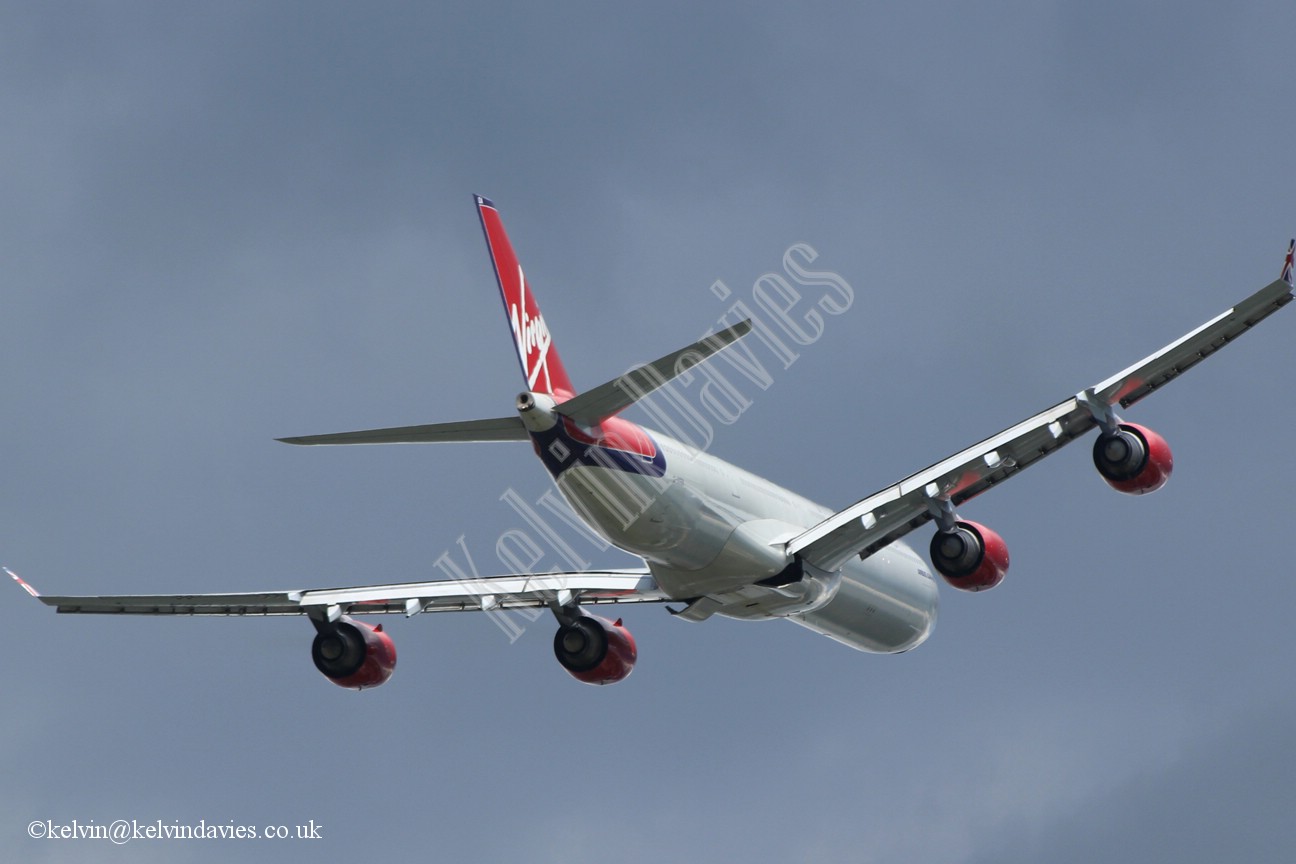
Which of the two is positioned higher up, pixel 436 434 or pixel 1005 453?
pixel 1005 453

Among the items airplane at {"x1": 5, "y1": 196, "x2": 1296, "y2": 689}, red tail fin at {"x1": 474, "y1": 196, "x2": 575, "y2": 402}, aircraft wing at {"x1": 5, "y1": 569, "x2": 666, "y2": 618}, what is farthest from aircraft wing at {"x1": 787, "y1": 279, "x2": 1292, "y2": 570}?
red tail fin at {"x1": 474, "y1": 196, "x2": 575, "y2": 402}

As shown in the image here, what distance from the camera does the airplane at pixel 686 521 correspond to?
29312 mm

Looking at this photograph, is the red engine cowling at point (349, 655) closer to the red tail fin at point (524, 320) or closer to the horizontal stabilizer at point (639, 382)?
the red tail fin at point (524, 320)

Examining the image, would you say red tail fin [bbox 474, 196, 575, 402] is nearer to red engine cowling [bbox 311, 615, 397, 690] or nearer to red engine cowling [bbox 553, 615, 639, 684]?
red engine cowling [bbox 553, 615, 639, 684]

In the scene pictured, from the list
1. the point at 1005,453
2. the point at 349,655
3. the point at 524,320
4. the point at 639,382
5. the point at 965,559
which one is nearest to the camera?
the point at 639,382

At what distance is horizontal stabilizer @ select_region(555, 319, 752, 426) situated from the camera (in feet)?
83.1

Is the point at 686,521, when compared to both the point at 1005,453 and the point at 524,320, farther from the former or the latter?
the point at 1005,453

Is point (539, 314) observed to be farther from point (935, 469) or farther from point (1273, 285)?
point (1273, 285)

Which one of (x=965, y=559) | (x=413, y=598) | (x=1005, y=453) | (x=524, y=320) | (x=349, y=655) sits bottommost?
(x=349, y=655)

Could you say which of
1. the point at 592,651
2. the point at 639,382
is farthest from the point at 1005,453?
the point at 592,651

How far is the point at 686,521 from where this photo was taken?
3122cm

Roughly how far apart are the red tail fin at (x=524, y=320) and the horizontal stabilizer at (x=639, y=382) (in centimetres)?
160

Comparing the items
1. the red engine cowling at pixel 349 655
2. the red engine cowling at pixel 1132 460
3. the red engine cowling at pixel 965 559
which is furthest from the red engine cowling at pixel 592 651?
the red engine cowling at pixel 1132 460

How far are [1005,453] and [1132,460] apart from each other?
2.16 m
